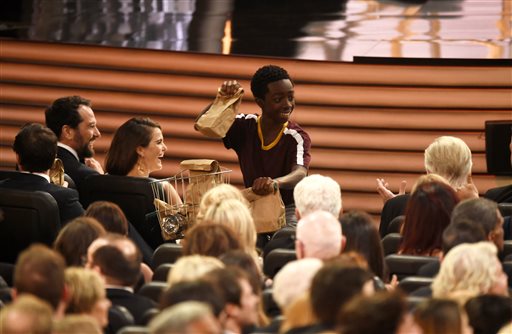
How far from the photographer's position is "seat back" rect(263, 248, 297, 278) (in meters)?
5.71

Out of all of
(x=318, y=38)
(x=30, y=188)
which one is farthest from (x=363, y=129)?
(x=30, y=188)

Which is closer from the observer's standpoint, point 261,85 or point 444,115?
point 261,85

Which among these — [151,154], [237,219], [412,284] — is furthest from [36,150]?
[412,284]

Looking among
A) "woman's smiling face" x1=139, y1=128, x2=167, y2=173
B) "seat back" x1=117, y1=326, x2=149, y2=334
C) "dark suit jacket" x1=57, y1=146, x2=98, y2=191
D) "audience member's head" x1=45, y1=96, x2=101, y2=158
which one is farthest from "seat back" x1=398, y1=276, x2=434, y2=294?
"audience member's head" x1=45, y1=96, x2=101, y2=158

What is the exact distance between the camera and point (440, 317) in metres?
4.00

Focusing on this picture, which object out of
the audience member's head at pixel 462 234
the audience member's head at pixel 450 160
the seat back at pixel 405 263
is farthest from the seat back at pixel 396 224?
the audience member's head at pixel 462 234

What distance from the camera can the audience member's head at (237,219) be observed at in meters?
5.56

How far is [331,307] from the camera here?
13.5 ft

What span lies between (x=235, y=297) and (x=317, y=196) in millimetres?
1682

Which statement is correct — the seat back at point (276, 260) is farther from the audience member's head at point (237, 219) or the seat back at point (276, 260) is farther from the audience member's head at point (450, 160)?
the audience member's head at point (450, 160)

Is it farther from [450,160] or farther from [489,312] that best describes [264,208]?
[489,312]

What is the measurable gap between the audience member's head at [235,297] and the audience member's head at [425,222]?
157cm

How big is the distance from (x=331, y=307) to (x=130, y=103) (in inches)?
250

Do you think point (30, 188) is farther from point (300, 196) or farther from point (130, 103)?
point (130, 103)
